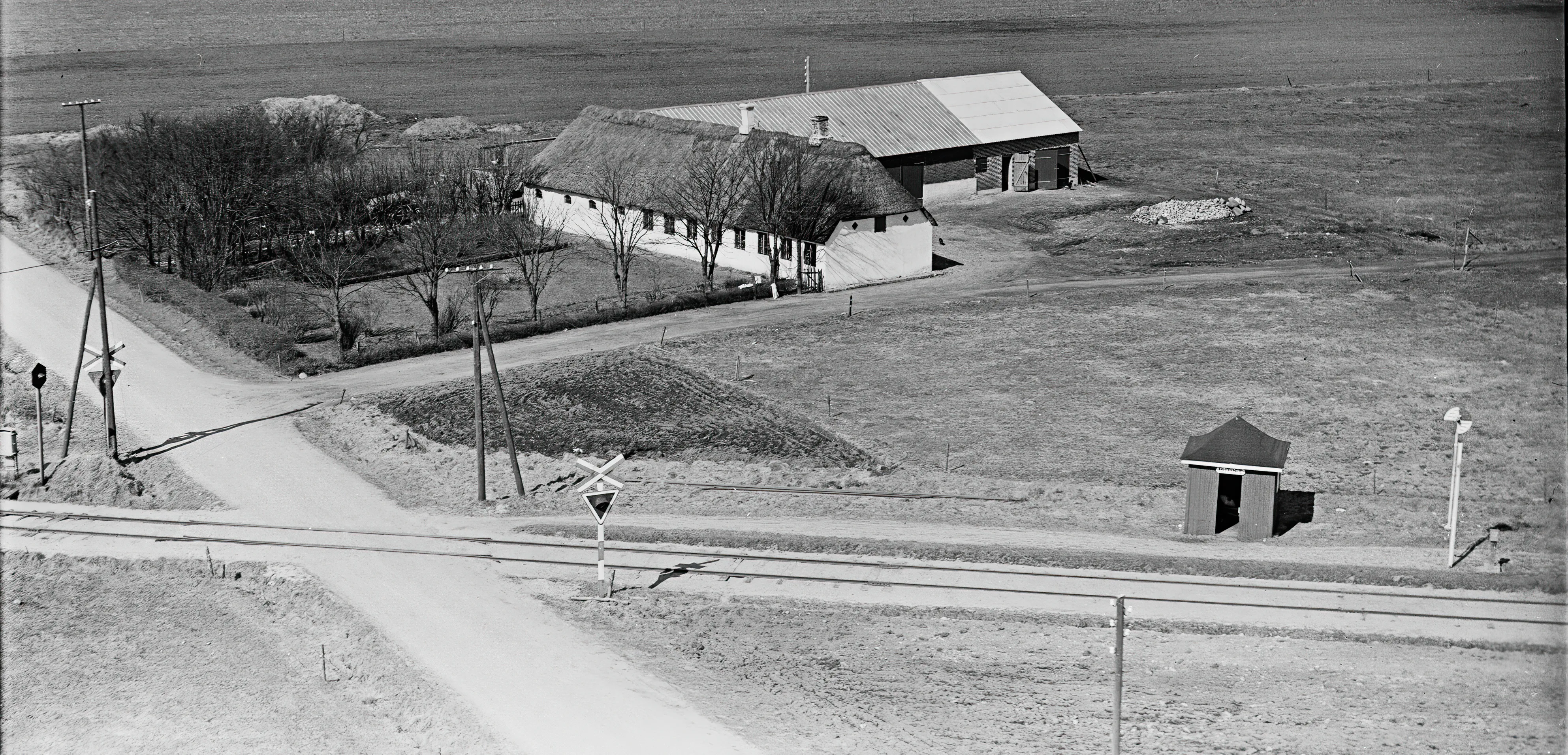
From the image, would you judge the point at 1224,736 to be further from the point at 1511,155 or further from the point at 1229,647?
the point at 1511,155

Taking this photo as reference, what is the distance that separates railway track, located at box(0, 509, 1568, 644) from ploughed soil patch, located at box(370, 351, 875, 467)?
24.3 ft

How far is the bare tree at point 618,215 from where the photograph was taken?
6125 centimetres

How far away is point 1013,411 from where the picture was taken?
1820 inches

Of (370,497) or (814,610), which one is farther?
(370,497)

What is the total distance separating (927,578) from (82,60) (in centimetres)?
11965

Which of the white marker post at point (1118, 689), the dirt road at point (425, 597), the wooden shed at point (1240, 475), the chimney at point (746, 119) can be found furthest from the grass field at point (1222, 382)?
the chimney at point (746, 119)

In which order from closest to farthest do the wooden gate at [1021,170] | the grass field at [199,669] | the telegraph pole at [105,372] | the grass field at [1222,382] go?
the grass field at [199,669], the grass field at [1222,382], the telegraph pole at [105,372], the wooden gate at [1021,170]

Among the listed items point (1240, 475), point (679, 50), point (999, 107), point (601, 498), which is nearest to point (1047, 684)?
point (601, 498)

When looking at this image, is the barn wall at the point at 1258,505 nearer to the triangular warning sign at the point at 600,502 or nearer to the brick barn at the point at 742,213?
the triangular warning sign at the point at 600,502

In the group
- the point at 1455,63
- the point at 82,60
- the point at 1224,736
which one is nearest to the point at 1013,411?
the point at 1224,736

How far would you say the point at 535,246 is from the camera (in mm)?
63031

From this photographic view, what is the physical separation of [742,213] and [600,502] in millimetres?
30798

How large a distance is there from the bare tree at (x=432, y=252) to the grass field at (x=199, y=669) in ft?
65.5

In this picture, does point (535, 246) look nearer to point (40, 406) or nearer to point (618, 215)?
point (618, 215)
